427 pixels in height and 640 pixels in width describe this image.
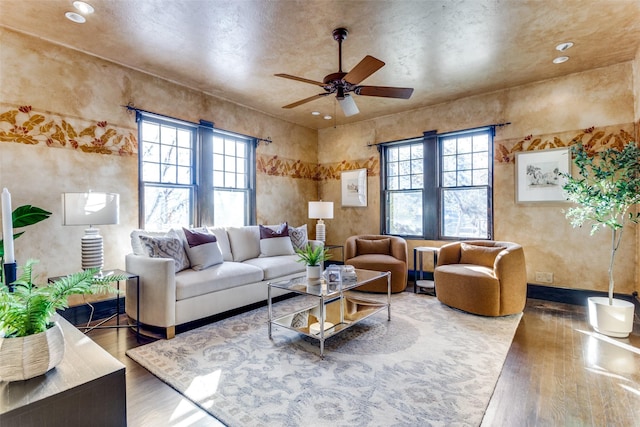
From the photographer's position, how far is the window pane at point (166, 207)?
12.9 ft

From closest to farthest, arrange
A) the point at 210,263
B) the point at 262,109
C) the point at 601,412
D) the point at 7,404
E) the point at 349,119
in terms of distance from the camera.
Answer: the point at 7,404
the point at 601,412
the point at 210,263
the point at 262,109
the point at 349,119

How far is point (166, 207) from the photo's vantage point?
13.5 feet

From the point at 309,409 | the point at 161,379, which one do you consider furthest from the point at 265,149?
the point at 309,409

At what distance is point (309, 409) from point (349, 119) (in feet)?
16.2

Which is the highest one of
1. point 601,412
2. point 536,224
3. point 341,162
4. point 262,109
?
point 262,109

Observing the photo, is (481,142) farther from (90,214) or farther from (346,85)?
(90,214)

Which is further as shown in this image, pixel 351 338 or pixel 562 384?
pixel 351 338

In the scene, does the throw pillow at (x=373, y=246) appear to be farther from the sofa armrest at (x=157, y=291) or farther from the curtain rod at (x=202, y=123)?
the sofa armrest at (x=157, y=291)

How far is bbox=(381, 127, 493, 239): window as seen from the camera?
4656mm

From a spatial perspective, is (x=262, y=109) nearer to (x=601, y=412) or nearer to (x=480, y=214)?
(x=480, y=214)

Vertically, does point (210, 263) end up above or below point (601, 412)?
above

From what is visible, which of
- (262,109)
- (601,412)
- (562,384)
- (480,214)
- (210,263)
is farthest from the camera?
(262,109)

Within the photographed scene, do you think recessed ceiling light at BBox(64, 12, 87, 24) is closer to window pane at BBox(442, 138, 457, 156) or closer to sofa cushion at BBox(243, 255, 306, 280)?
sofa cushion at BBox(243, 255, 306, 280)

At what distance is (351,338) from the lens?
2770mm
